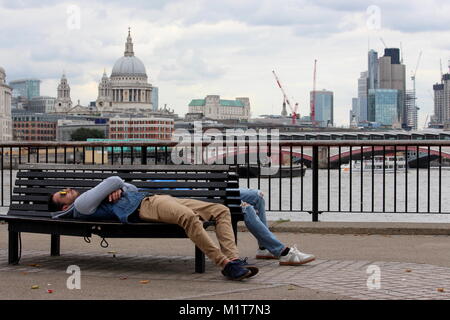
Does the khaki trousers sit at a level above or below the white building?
below

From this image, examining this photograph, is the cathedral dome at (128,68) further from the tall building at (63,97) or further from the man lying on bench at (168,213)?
the man lying on bench at (168,213)

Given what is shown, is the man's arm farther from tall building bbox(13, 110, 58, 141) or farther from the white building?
tall building bbox(13, 110, 58, 141)

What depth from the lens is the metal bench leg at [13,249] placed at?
5843 millimetres

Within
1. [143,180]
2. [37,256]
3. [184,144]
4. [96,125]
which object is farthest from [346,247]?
[96,125]

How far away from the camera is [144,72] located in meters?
167

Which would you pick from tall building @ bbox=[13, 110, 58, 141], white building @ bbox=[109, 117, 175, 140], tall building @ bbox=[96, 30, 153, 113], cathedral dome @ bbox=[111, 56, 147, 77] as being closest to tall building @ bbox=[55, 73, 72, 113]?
tall building @ bbox=[96, 30, 153, 113]

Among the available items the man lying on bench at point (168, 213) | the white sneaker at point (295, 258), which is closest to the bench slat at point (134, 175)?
the man lying on bench at point (168, 213)

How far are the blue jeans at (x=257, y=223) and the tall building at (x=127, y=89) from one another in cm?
15559

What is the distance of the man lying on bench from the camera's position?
16.9ft

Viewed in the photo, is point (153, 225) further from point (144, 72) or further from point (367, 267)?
point (144, 72)

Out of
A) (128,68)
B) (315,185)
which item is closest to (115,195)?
(315,185)

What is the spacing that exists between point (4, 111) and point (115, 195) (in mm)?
133358

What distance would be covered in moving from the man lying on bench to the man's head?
48 millimetres

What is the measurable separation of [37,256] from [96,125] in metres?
137
